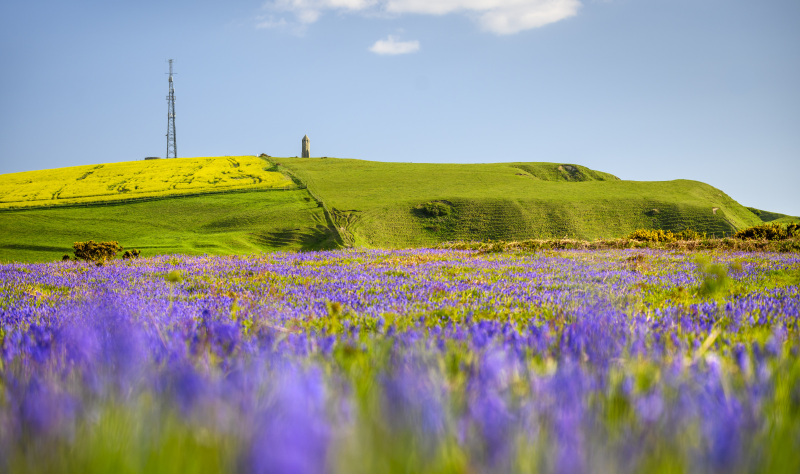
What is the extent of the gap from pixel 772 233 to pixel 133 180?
8185cm

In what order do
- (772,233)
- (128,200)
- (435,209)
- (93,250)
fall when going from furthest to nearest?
(128,200), (435,209), (772,233), (93,250)

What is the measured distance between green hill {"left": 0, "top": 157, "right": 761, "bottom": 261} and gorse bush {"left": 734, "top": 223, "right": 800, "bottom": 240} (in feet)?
90.3

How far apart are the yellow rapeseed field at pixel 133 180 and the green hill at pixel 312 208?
0.63 feet

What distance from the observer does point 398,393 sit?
1264 millimetres

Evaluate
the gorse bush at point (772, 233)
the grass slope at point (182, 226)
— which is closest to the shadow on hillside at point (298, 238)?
the grass slope at point (182, 226)

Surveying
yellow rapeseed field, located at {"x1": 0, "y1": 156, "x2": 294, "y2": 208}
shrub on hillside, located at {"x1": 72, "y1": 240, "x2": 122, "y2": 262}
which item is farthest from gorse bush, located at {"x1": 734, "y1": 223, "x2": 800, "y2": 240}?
yellow rapeseed field, located at {"x1": 0, "y1": 156, "x2": 294, "y2": 208}

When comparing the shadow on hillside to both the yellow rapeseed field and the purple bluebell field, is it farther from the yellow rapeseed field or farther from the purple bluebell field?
the purple bluebell field

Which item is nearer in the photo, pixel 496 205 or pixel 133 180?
pixel 496 205

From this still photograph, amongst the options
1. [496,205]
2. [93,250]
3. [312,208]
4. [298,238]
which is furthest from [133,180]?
[93,250]

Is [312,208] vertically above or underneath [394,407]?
above

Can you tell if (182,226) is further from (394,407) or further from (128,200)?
(394,407)

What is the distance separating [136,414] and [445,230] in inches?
2113

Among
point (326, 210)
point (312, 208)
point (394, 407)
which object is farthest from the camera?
point (312, 208)

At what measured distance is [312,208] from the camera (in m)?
59.1
